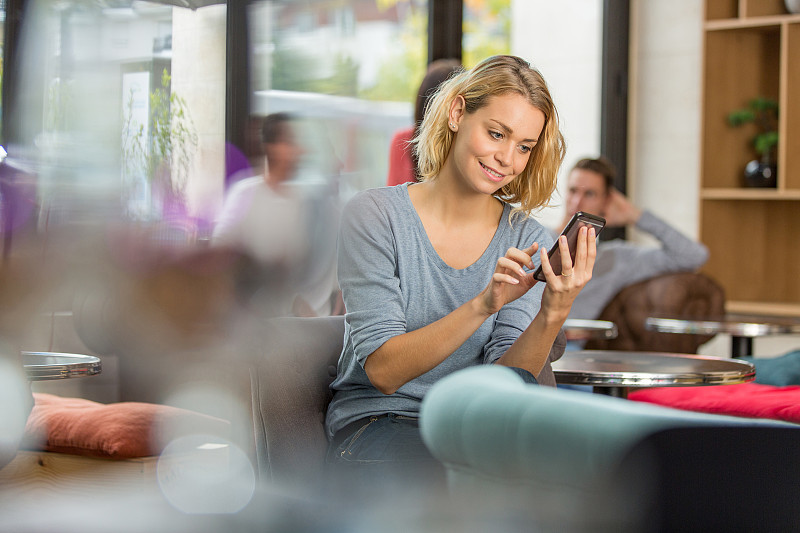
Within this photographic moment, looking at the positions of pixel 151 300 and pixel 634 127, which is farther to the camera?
pixel 634 127

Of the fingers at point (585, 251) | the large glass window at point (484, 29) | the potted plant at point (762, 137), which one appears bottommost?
the fingers at point (585, 251)

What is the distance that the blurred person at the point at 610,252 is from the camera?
3.90 m

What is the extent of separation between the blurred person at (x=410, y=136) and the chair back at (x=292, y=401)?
1127 millimetres

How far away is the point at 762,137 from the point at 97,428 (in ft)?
12.4

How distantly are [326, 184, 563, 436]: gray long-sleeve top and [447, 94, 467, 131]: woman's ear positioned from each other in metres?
0.14

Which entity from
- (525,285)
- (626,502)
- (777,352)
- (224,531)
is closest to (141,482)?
(525,285)

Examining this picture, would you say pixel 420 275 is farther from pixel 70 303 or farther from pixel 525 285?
pixel 70 303

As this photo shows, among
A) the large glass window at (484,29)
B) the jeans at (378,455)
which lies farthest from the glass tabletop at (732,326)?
the jeans at (378,455)

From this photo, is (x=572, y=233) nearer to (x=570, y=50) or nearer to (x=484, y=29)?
(x=484, y=29)

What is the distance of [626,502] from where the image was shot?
0.61 m

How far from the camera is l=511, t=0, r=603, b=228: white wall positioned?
16.9 feet

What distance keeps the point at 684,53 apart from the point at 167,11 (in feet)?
11.9

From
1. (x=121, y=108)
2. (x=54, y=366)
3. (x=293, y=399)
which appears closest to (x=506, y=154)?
(x=293, y=399)

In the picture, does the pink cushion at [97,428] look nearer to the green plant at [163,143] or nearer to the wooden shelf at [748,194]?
the green plant at [163,143]
